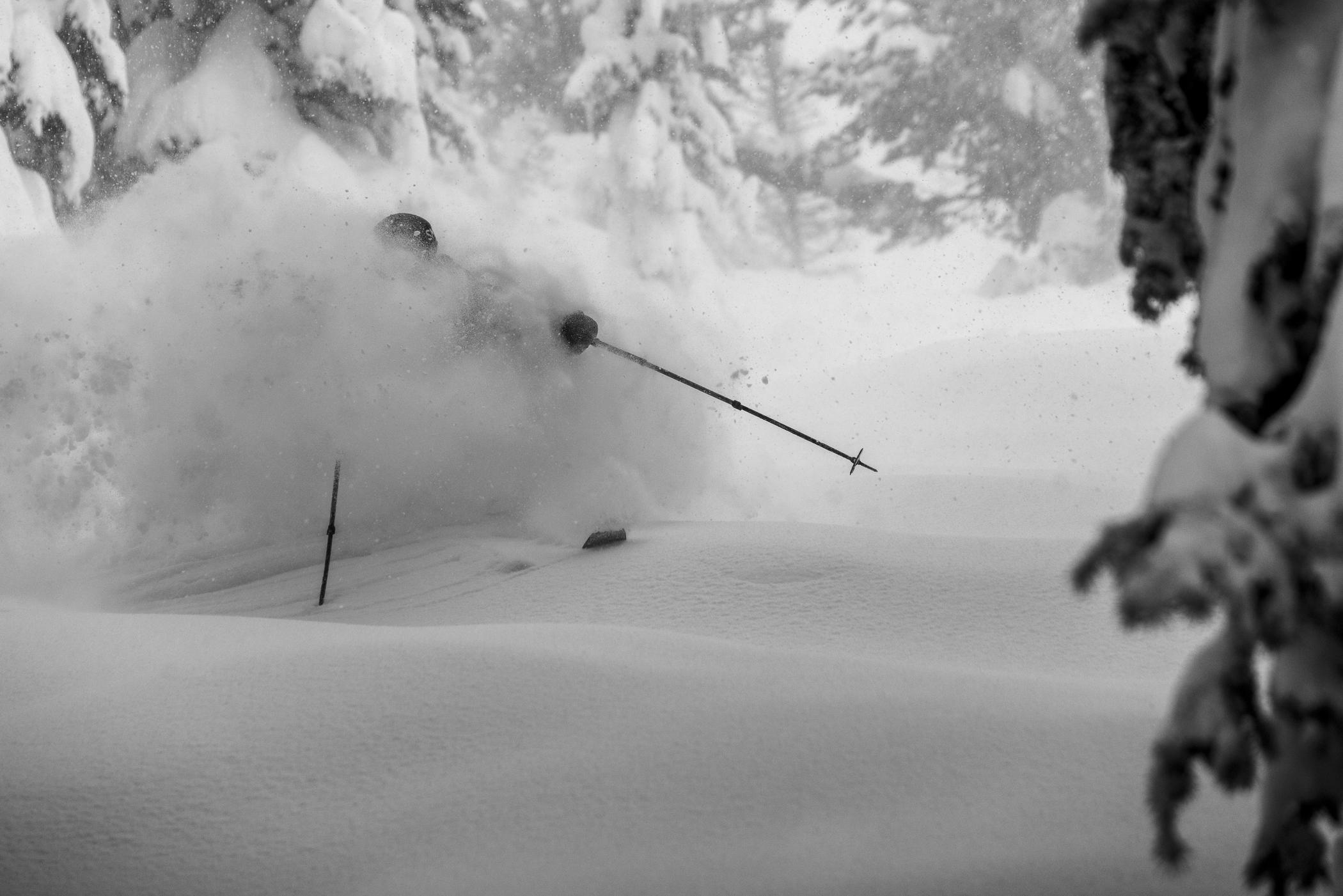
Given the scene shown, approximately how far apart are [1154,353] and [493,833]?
11.5 m

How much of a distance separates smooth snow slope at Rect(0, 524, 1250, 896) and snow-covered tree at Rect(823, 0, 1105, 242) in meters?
16.8

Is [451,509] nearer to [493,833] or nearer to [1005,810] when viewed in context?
[493,833]

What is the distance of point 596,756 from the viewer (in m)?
2.95

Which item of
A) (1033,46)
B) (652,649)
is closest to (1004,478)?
(652,649)

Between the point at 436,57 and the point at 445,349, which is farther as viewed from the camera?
the point at 436,57

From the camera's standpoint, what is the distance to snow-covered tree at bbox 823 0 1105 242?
18.7 meters

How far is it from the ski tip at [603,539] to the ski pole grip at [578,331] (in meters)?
1.46

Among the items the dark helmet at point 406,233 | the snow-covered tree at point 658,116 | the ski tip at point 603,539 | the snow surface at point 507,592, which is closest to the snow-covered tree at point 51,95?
the snow surface at point 507,592

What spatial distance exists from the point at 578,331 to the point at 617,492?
1222mm

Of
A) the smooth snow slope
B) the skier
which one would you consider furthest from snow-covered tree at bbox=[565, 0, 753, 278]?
the smooth snow slope

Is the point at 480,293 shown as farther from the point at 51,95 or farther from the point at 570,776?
the point at 51,95

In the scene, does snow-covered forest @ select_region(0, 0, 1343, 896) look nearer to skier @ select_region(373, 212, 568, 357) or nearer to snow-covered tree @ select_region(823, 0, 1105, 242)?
skier @ select_region(373, 212, 568, 357)

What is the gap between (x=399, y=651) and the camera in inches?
149

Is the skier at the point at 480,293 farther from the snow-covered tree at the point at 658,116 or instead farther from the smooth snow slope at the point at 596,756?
the snow-covered tree at the point at 658,116
